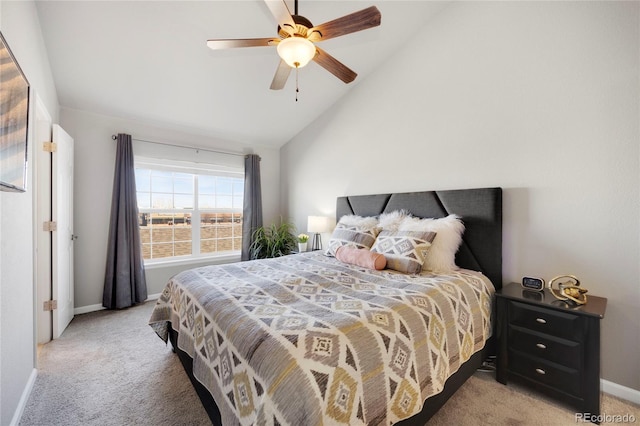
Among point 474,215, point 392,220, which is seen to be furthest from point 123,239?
point 474,215

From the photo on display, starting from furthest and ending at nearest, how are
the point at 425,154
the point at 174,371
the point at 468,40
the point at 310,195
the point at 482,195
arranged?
1. the point at 310,195
2. the point at 425,154
3. the point at 468,40
4. the point at 482,195
5. the point at 174,371

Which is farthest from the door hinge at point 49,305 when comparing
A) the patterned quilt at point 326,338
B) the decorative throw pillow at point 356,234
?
the decorative throw pillow at point 356,234

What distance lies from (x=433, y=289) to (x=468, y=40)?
242 centimetres

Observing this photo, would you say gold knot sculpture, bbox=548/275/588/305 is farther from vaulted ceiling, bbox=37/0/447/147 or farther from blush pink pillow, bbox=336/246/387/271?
vaulted ceiling, bbox=37/0/447/147

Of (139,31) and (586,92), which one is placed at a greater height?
(139,31)

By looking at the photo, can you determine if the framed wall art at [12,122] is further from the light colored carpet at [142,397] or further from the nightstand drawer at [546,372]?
the nightstand drawer at [546,372]

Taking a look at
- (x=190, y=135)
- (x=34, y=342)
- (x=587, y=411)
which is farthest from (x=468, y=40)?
(x=34, y=342)

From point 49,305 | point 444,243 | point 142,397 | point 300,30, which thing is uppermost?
point 300,30

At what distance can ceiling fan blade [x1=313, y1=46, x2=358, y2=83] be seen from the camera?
191cm

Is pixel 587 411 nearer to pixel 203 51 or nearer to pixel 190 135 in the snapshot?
pixel 203 51

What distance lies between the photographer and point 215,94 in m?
3.21

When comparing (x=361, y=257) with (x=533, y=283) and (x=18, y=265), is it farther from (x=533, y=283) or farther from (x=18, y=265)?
(x=18, y=265)

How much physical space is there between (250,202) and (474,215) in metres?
3.27

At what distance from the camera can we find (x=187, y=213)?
4.01 metres
